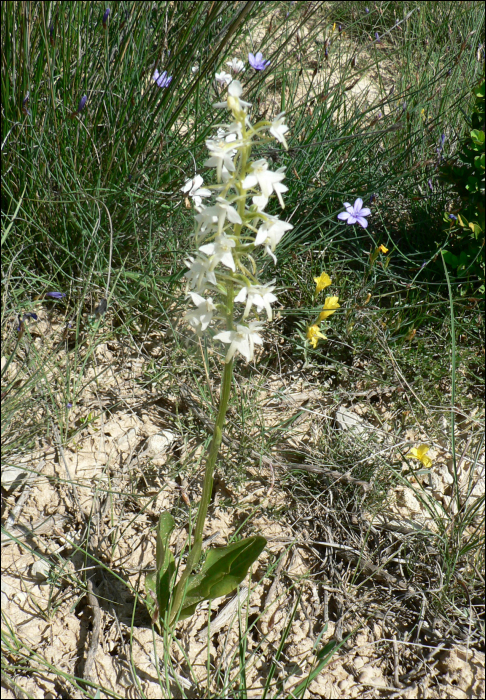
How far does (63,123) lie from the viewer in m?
2.09

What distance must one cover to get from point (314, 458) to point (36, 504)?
946mm

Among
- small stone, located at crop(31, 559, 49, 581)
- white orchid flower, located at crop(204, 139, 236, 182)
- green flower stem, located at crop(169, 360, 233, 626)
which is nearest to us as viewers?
white orchid flower, located at crop(204, 139, 236, 182)

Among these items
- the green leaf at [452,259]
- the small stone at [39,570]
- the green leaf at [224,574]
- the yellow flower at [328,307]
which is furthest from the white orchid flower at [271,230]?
the green leaf at [452,259]

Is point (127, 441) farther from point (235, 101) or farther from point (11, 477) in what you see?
point (235, 101)

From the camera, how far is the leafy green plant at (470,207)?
7.23 ft

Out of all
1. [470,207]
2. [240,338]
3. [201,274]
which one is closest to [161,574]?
[240,338]

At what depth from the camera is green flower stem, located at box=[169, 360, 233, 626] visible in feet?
4.00

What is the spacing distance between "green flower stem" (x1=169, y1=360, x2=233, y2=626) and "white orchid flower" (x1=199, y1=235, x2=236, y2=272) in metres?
0.23

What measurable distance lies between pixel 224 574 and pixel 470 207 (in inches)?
69.5

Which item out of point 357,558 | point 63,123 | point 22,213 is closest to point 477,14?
point 63,123

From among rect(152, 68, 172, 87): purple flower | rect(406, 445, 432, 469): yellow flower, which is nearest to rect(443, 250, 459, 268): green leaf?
rect(406, 445, 432, 469): yellow flower

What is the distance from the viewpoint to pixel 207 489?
1.33m

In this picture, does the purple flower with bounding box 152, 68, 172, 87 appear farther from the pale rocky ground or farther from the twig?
the twig

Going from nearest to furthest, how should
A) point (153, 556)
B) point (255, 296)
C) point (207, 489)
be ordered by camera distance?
1. point (255, 296)
2. point (207, 489)
3. point (153, 556)
